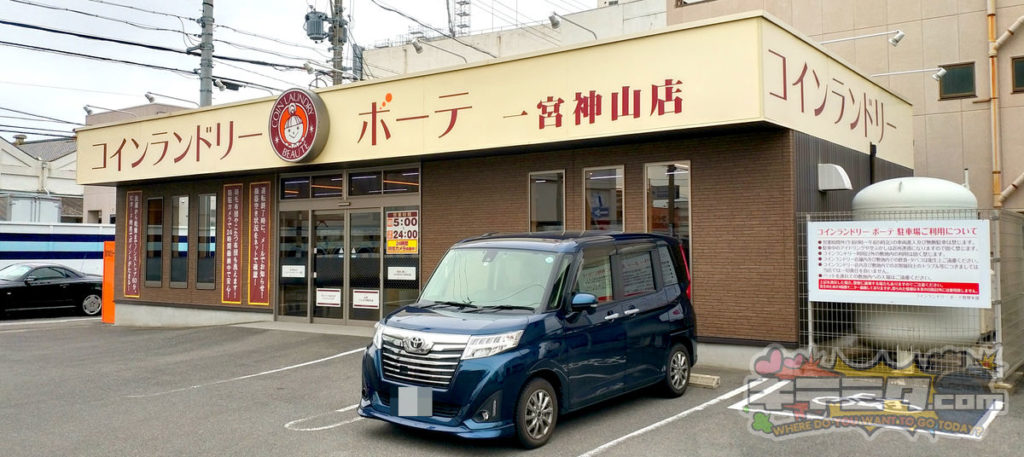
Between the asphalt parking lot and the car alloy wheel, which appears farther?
the car alloy wheel

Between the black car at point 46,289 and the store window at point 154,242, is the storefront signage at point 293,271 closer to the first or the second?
the store window at point 154,242

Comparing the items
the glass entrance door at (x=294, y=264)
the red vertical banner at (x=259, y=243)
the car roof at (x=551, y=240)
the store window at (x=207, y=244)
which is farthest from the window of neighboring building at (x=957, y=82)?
the store window at (x=207, y=244)

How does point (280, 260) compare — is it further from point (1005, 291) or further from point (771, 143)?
point (1005, 291)

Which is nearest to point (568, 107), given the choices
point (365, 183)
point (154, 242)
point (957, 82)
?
point (365, 183)

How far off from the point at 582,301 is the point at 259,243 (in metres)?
11.1

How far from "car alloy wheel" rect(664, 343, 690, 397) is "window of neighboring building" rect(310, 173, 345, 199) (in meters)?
8.64

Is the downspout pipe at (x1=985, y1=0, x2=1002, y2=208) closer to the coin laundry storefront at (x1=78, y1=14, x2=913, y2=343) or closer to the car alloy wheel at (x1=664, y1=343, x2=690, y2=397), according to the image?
the coin laundry storefront at (x1=78, y1=14, x2=913, y2=343)

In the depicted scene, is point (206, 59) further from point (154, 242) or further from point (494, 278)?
point (494, 278)

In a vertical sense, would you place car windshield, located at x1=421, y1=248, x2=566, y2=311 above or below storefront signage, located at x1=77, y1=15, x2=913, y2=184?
below

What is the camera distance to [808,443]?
20.9 ft

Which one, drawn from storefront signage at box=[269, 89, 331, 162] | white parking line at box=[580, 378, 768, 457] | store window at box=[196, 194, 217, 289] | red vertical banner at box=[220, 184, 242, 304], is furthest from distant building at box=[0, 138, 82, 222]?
white parking line at box=[580, 378, 768, 457]

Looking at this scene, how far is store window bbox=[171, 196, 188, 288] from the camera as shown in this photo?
677 inches

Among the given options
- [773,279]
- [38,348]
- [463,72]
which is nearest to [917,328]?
[773,279]

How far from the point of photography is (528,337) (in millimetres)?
6230
